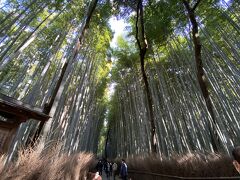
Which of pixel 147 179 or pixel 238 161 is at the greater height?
pixel 147 179

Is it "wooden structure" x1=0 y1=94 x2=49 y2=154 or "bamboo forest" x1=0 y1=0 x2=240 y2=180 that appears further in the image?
"bamboo forest" x1=0 y1=0 x2=240 y2=180

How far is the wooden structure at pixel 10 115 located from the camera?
3164 mm

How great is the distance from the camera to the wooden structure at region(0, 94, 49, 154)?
10.4 feet

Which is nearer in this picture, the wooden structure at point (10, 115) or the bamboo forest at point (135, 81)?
the wooden structure at point (10, 115)

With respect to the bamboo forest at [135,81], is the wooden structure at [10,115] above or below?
below

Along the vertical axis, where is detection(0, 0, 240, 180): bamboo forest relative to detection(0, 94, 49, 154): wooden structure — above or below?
above

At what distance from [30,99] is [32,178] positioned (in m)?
3.43

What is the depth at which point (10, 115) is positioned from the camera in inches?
138

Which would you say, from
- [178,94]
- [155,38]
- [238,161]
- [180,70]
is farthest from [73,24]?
[238,161]

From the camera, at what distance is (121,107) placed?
703 inches

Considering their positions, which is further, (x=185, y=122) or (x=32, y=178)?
(x=185, y=122)

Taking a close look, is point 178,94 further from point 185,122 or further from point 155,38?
point 155,38

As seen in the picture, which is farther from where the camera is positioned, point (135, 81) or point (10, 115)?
point (135, 81)

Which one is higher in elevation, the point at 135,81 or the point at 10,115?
the point at 135,81
